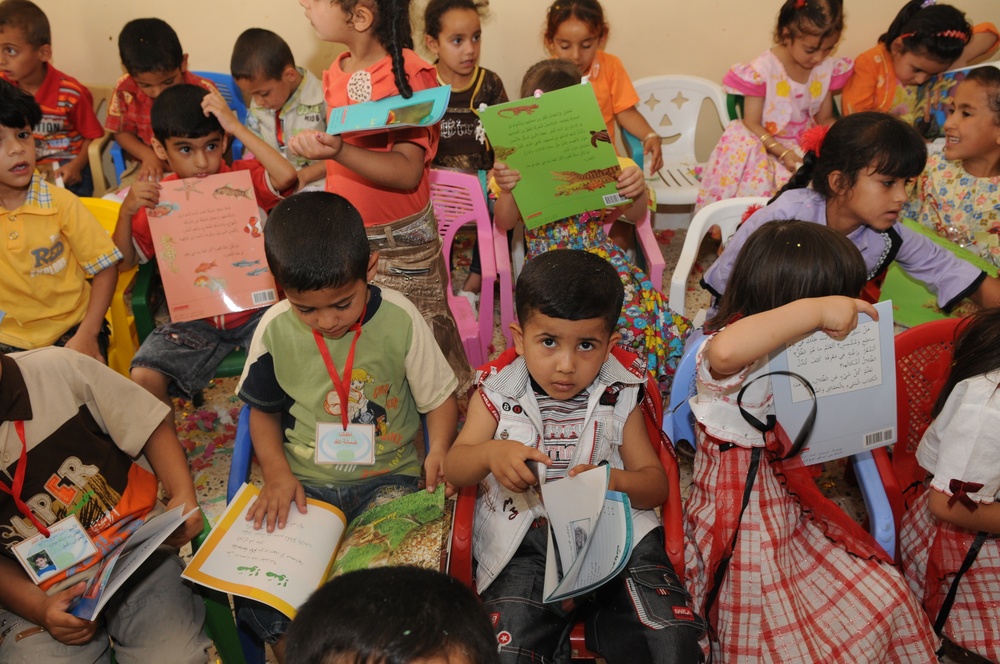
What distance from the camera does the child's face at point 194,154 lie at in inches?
109

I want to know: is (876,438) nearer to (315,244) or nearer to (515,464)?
(515,464)

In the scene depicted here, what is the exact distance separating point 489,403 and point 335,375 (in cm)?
40

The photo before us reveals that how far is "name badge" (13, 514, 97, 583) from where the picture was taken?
161 cm

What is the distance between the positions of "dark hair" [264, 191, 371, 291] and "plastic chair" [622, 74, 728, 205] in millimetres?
2448

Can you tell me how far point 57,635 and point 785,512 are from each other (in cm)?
161

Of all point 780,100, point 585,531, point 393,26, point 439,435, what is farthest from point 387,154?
point 780,100

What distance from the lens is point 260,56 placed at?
334 cm

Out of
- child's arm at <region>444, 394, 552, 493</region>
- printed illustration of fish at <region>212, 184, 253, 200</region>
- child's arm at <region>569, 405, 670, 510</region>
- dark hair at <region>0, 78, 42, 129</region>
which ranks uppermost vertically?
dark hair at <region>0, 78, 42, 129</region>

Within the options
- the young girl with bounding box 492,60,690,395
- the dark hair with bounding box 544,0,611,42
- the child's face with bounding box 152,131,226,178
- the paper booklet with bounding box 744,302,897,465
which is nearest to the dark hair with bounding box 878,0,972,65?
the dark hair with bounding box 544,0,611,42

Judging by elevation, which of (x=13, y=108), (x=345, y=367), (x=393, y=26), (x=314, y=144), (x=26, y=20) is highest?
(x=26, y=20)

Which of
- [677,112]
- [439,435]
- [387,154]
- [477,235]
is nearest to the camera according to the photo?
[439,435]

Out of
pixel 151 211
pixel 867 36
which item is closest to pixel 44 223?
pixel 151 211

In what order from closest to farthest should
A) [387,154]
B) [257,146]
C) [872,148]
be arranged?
1. [387,154]
2. [872,148]
3. [257,146]

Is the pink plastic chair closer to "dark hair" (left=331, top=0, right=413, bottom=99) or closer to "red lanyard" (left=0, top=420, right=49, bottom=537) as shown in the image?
"dark hair" (left=331, top=0, right=413, bottom=99)
